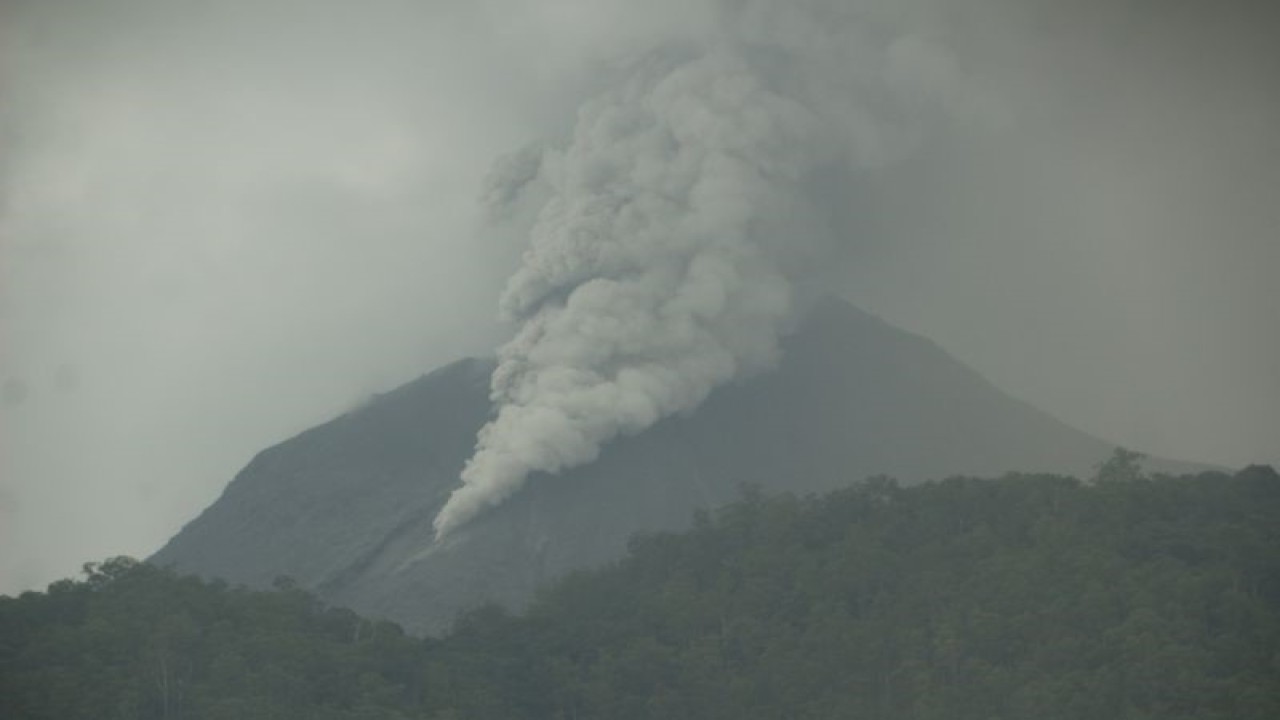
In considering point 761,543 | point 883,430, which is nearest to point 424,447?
point 883,430

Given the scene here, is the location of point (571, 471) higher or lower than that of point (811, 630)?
higher

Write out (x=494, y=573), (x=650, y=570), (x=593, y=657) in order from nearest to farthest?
(x=593, y=657) → (x=650, y=570) → (x=494, y=573)

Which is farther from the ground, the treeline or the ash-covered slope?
the ash-covered slope

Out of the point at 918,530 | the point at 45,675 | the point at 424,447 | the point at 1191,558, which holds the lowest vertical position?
the point at 1191,558

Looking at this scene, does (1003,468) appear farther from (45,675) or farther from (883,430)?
(45,675)

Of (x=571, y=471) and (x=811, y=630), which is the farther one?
(x=571, y=471)

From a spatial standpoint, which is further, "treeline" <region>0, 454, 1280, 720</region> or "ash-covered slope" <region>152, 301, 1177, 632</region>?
"ash-covered slope" <region>152, 301, 1177, 632</region>
